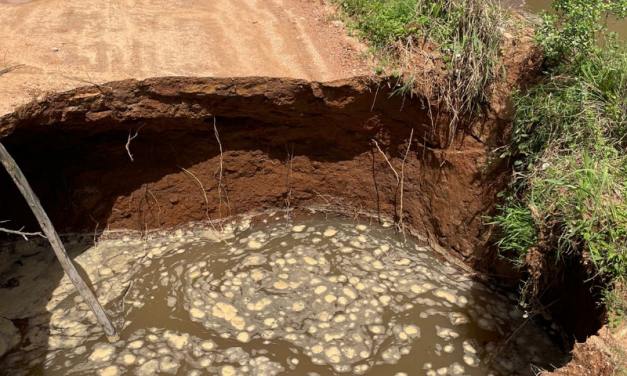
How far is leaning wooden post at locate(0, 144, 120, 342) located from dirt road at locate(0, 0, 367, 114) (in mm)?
605

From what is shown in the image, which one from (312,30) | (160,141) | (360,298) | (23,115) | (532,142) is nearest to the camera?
(23,115)

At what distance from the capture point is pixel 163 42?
4.10 m

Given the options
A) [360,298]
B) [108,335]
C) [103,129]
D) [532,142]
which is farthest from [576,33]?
[108,335]

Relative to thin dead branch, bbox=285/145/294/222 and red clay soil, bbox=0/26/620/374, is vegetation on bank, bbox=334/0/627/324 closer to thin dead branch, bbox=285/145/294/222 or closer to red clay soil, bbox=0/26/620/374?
red clay soil, bbox=0/26/620/374

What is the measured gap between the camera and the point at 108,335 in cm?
347

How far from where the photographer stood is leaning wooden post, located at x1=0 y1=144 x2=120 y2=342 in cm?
282

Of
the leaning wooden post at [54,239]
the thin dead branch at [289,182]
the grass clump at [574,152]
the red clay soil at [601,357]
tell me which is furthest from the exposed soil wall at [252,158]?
the red clay soil at [601,357]

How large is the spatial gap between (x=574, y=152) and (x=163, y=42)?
3.06m

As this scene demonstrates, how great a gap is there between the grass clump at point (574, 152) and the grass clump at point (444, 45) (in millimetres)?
344

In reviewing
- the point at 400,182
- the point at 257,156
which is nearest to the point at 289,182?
the point at 257,156

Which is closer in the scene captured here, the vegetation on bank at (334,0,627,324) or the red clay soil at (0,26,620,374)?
the vegetation on bank at (334,0,627,324)

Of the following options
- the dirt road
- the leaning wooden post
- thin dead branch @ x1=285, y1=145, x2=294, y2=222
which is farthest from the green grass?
the leaning wooden post

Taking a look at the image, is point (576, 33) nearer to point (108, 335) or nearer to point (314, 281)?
point (314, 281)

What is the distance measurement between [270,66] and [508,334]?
2.58m
